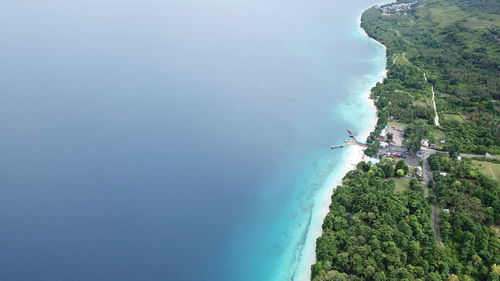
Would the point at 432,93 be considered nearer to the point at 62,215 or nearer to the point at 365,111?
the point at 365,111

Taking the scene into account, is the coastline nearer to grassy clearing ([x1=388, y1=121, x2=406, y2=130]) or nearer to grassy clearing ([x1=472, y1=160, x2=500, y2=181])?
grassy clearing ([x1=388, y1=121, x2=406, y2=130])

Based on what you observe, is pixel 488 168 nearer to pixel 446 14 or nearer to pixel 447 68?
pixel 447 68

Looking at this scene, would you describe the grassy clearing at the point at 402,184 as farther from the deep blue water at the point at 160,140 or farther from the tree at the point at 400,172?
the deep blue water at the point at 160,140

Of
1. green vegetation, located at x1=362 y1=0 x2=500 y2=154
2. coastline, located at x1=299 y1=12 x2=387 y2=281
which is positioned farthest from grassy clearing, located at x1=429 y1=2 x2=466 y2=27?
coastline, located at x1=299 y1=12 x2=387 y2=281

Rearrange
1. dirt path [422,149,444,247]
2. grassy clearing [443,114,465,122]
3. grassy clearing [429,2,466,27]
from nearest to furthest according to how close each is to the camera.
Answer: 1. dirt path [422,149,444,247]
2. grassy clearing [443,114,465,122]
3. grassy clearing [429,2,466,27]

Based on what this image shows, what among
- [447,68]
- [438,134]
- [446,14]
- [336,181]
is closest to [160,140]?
[336,181]

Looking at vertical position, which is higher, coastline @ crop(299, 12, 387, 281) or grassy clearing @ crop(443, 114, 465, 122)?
coastline @ crop(299, 12, 387, 281)
